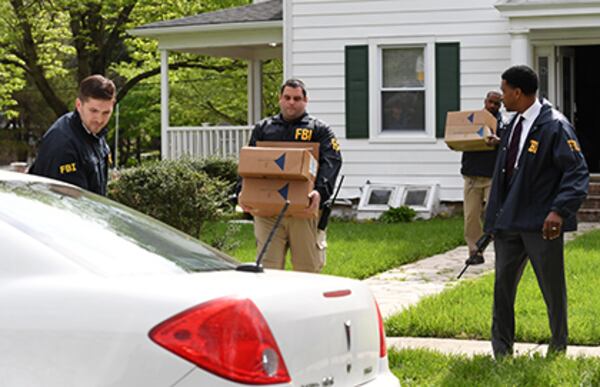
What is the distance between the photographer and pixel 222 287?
3994 mm

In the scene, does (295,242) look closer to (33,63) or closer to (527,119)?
(527,119)

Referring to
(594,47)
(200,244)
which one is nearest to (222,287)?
(200,244)

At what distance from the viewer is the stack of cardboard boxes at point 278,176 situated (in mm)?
7809

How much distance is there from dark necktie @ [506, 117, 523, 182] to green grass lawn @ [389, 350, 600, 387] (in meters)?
1.19

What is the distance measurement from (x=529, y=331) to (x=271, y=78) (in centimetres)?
2635

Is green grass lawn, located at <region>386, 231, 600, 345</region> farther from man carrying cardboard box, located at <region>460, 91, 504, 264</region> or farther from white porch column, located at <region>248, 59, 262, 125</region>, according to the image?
white porch column, located at <region>248, 59, 262, 125</region>

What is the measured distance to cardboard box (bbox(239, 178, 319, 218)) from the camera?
7914 millimetres

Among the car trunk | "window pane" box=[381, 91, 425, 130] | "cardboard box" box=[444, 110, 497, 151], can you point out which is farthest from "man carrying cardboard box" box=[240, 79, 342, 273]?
"window pane" box=[381, 91, 425, 130]

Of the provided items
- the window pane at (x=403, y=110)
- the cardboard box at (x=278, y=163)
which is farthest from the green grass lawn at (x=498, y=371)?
the window pane at (x=403, y=110)

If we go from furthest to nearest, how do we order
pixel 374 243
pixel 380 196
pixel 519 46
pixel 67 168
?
pixel 380 196
pixel 519 46
pixel 374 243
pixel 67 168

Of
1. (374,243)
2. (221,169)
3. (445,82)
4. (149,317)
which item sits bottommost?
(374,243)

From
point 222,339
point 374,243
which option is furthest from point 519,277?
point 374,243

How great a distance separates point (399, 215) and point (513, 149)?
447 inches

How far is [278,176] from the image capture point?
791cm
